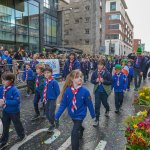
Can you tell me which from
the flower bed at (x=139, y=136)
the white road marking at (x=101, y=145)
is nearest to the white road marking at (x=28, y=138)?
the white road marking at (x=101, y=145)

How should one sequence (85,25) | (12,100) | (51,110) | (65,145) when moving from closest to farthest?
(12,100) → (65,145) → (51,110) → (85,25)

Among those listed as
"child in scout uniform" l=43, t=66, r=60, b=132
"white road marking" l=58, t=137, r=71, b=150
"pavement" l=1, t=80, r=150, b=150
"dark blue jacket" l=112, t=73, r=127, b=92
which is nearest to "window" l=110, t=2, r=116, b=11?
"dark blue jacket" l=112, t=73, r=127, b=92

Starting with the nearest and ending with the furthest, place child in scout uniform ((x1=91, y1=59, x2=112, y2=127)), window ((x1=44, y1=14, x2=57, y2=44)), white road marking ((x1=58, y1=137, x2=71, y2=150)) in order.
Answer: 1. white road marking ((x1=58, y1=137, x2=71, y2=150))
2. child in scout uniform ((x1=91, y1=59, x2=112, y2=127))
3. window ((x1=44, y1=14, x2=57, y2=44))

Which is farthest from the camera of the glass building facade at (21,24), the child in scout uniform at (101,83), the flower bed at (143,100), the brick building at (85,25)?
the brick building at (85,25)

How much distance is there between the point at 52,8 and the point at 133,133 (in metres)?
33.2

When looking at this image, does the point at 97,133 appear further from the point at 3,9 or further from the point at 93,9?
the point at 93,9

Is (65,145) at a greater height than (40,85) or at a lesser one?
lesser

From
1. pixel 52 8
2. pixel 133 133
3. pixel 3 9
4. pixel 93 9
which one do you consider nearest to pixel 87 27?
Result: pixel 93 9

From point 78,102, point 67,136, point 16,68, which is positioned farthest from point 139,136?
point 16,68

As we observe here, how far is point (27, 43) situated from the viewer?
2547cm

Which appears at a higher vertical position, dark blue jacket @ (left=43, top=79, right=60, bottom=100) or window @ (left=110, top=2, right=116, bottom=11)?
window @ (left=110, top=2, right=116, bottom=11)

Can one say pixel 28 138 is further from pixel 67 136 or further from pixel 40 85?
pixel 40 85

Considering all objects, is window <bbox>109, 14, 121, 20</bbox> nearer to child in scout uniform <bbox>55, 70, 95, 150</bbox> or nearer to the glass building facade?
the glass building facade

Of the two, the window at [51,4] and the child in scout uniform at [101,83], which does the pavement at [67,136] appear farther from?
the window at [51,4]
